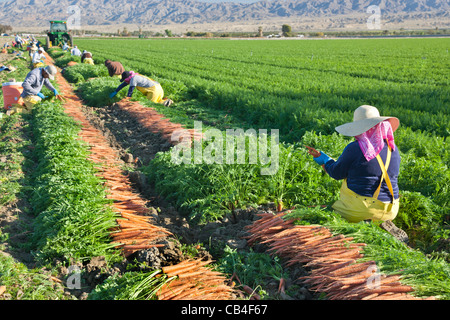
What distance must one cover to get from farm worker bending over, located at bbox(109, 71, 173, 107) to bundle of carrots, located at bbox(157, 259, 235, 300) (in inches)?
305

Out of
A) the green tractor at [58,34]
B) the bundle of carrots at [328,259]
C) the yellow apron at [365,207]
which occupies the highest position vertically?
the green tractor at [58,34]

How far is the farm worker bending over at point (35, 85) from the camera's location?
9.67 metres

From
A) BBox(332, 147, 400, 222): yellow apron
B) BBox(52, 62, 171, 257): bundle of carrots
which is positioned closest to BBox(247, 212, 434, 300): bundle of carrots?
BBox(332, 147, 400, 222): yellow apron

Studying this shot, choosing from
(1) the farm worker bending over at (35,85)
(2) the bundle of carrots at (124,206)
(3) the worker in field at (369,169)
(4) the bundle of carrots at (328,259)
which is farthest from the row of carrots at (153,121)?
(3) the worker in field at (369,169)

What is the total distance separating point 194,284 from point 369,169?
6.24ft

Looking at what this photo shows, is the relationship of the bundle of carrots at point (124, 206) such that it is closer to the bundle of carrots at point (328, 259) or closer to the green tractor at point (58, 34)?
the bundle of carrots at point (328, 259)

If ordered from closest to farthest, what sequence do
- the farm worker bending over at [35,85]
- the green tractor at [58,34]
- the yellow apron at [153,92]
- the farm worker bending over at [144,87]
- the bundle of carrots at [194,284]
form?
the bundle of carrots at [194,284]
the farm worker bending over at [35,85]
the farm worker bending over at [144,87]
the yellow apron at [153,92]
the green tractor at [58,34]

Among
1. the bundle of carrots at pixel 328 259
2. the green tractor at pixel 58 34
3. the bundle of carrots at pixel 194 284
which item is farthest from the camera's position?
the green tractor at pixel 58 34

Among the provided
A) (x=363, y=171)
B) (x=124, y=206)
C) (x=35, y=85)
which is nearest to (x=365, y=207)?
(x=363, y=171)

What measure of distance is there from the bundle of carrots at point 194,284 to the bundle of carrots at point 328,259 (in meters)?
0.61

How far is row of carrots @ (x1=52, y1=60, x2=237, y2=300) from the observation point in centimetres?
299

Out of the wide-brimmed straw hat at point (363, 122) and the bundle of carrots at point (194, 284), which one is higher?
the wide-brimmed straw hat at point (363, 122)

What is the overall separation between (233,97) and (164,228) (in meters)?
7.15
